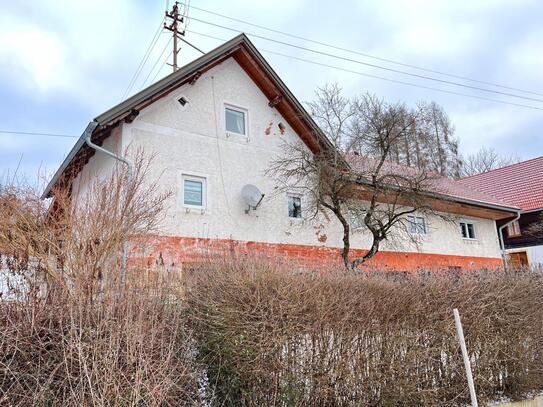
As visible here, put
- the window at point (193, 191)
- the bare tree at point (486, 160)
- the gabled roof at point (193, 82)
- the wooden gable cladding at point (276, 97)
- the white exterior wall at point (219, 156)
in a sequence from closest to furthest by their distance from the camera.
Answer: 1. the gabled roof at point (193, 82)
2. the white exterior wall at point (219, 156)
3. the window at point (193, 191)
4. the wooden gable cladding at point (276, 97)
5. the bare tree at point (486, 160)

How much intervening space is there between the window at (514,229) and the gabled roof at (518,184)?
1388 millimetres

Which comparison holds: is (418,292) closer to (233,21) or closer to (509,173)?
(233,21)

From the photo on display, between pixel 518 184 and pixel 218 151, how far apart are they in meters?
21.7

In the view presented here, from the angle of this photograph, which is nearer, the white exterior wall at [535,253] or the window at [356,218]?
the window at [356,218]

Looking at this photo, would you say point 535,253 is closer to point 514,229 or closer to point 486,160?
point 514,229

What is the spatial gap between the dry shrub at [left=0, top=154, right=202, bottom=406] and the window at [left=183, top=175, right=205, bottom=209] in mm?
6372

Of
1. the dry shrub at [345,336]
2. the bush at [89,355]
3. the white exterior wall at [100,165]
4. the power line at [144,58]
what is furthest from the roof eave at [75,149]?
the power line at [144,58]

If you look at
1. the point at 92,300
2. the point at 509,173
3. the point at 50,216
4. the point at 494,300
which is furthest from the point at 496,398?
the point at 509,173

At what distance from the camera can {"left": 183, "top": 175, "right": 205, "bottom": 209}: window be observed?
1266cm

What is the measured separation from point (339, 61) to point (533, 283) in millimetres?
14290

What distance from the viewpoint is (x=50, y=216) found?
782 cm

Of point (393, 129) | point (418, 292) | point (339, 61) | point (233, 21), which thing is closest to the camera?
point (418, 292)

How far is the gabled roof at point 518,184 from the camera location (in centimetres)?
2506

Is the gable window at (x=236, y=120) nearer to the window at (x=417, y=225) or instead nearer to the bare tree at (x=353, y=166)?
the bare tree at (x=353, y=166)
